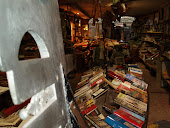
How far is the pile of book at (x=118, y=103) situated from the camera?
1436 mm

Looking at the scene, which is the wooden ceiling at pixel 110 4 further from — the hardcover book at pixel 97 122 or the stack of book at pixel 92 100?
the hardcover book at pixel 97 122

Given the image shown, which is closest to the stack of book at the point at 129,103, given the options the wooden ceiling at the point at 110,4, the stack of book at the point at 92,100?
the stack of book at the point at 92,100

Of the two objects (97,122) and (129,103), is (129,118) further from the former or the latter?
(97,122)

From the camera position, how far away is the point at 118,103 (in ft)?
5.43

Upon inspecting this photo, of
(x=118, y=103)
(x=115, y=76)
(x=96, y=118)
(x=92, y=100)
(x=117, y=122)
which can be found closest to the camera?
(x=117, y=122)

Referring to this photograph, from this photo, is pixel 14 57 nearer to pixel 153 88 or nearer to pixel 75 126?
pixel 75 126

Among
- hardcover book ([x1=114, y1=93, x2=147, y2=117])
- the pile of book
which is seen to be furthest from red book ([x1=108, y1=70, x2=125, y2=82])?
hardcover book ([x1=114, y1=93, x2=147, y2=117])

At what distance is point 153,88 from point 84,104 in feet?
11.9

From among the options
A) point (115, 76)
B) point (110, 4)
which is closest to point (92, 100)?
point (115, 76)

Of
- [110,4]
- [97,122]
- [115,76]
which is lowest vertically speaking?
[97,122]

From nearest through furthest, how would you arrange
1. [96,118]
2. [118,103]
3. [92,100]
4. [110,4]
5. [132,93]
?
[96,118] → [118,103] → [92,100] → [132,93] → [110,4]

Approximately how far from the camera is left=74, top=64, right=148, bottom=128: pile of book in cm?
144

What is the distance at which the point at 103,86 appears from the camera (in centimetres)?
213

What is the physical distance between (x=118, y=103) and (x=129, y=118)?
0.74 feet
